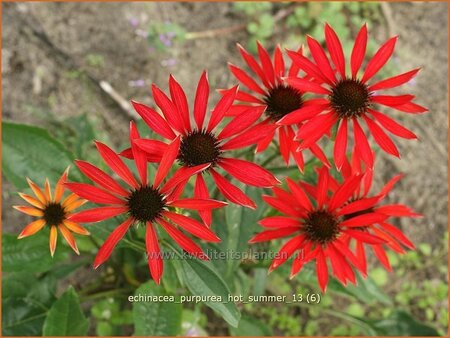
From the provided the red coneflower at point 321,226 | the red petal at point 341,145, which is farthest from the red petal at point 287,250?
the red petal at point 341,145

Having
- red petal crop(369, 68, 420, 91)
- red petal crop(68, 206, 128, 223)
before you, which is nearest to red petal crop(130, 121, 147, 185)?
red petal crop(68, 206, 128, 223)

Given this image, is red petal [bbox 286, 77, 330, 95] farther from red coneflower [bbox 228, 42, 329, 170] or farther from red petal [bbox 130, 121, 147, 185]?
red petal [bbox 130, 121, 147, 185]

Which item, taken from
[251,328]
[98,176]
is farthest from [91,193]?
[251,328]

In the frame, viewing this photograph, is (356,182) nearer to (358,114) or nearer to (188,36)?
(358,114)

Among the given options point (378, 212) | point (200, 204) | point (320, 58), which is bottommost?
point (200, 204)

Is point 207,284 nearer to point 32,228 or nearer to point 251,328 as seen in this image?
point 32,228
